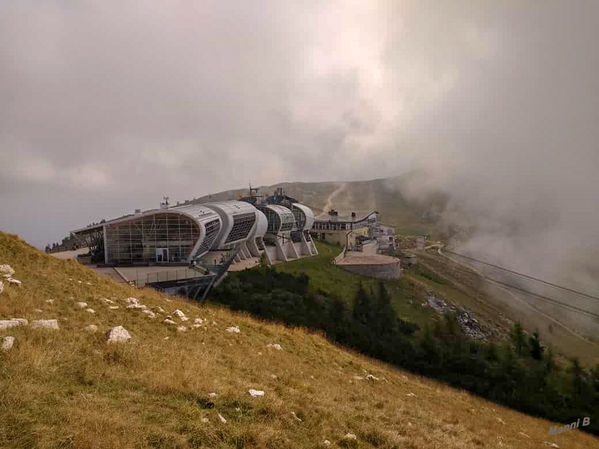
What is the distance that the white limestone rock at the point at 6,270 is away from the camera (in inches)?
560

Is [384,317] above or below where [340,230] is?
below

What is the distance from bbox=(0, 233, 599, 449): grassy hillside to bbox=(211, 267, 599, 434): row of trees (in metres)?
16.2

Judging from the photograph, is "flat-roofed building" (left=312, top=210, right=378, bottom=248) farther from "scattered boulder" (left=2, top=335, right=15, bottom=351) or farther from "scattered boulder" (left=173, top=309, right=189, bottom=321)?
"scattered boulder" (left=2, top=335, right=15, bottom=351)

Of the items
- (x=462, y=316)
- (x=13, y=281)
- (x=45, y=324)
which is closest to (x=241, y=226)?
(x=462, y=316)

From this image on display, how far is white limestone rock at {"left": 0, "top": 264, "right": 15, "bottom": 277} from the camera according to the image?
1423cm

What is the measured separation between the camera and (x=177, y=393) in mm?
7750

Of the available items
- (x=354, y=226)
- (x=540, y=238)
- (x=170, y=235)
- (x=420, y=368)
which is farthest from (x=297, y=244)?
(x=540, y=238)

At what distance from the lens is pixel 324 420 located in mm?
8148

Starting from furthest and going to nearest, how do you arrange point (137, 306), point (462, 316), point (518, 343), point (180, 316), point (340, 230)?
point (340, 230) → point (462, 316) → point (518, 343) → point (180, 316) → point (137, 306)

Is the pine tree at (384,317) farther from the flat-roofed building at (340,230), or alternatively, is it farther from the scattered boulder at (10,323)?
the flat-roofed building at (340,230)

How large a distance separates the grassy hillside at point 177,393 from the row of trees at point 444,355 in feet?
53.0

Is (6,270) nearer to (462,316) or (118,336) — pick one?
(118,336)

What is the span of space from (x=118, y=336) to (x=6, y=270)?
24.6ft

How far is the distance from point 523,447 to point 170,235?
36.5 m
